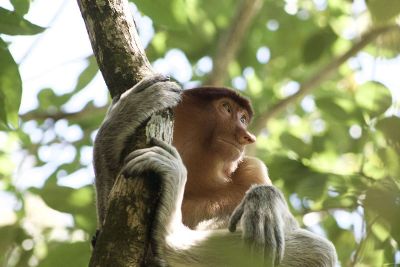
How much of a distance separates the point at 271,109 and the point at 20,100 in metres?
4.32

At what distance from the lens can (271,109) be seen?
7.27m

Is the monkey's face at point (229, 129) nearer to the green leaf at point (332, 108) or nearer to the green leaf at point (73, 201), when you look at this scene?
the green leaf at point (332, 108)

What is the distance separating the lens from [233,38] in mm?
7301

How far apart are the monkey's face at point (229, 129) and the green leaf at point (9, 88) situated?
2034 mm

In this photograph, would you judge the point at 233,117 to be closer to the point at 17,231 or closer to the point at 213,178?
the point at 213,178

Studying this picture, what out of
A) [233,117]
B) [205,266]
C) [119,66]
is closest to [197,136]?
[233,117]

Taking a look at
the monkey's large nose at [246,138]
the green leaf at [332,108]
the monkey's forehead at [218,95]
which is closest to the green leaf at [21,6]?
the monkey's forehead at [218,95]

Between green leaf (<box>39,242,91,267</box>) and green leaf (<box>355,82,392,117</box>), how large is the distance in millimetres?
2243

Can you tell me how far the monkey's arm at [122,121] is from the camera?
3.66m

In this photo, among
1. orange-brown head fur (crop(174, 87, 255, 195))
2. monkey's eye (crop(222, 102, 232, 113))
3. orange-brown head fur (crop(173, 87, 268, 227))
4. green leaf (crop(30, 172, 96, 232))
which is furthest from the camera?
monkey's eye (crop(222, 102, 232, 113))

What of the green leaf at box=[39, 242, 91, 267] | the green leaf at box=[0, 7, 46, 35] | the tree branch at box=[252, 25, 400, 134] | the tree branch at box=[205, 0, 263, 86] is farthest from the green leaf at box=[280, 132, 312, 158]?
the tree branch at box=[205, 0, 263, 86]

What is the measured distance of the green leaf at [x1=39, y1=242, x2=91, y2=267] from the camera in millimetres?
3885

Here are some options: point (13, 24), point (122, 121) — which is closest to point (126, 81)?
point (122, 121)

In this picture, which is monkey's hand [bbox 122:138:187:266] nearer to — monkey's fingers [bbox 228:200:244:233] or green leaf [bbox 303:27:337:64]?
monkey's fingers [bbox 228:200:244:233]
